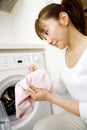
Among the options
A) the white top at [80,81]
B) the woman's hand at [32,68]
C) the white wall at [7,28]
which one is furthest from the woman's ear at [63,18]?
the white wall at [7,28]

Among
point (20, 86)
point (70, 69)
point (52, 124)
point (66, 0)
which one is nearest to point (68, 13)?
point (66, 0)

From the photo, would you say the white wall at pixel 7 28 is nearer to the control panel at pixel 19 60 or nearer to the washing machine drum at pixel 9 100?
the control panel at pixel 19 60

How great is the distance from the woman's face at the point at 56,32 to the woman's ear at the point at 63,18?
0.05 ft

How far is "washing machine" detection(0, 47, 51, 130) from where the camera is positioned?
140cm

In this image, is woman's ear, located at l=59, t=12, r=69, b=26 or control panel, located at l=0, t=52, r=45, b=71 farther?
control panel, located at l=0, t=52, r=45, b=71

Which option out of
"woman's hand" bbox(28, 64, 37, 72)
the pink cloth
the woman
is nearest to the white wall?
"woman's hand" bbox(28, 64, 37, 72)

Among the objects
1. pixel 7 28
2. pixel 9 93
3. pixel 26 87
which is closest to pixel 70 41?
pixel 26 87

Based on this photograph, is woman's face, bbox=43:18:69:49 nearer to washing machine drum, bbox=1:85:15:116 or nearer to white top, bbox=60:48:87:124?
white top, bbox=60:48:87:124

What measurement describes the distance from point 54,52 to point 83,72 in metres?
0.87

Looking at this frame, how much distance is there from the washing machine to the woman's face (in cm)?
52

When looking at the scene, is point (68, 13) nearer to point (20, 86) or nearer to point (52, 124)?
point (20, 86)

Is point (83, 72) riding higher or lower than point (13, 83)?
higher

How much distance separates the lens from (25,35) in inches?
90.9

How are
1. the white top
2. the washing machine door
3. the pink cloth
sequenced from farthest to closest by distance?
the washing machine door, the pink cloth, the white top
